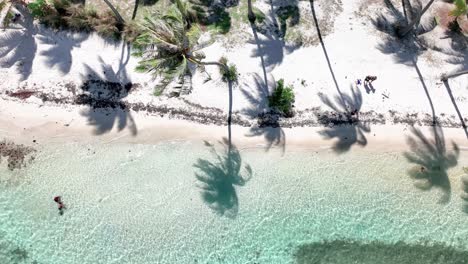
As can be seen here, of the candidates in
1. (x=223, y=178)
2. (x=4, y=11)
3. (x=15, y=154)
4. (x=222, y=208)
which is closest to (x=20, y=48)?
(x=4, y=11)

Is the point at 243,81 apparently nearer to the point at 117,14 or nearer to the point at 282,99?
the point at 282,99

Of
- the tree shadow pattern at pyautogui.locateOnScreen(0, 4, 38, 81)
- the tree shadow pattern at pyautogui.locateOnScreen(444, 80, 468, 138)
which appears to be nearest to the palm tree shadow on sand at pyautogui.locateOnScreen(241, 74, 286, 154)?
the tree shadow pattern at pyautogui.locateOnScreen(444, 80, 468, 138)

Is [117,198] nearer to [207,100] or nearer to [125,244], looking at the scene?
[125,244]

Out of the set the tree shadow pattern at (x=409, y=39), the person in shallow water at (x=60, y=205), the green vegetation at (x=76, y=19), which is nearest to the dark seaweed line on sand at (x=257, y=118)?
the tree shadow pattern at (x=409, y=39)

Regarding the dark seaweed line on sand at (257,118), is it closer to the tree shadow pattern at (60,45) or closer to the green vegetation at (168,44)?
the tree shadow pattern at (60,45)

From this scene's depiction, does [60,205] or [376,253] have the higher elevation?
[60,205]

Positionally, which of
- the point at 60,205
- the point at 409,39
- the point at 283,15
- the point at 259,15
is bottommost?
the point at 60,205

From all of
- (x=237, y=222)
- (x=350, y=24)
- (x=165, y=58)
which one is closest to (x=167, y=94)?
(x=165, y=58)

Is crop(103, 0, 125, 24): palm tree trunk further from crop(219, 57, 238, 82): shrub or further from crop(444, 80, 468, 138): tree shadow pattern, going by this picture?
crop(444, 80, 468, 138): tree shadow pattern
